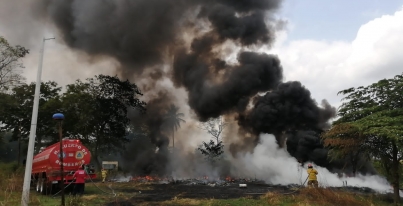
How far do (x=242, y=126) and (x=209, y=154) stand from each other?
20.1ft

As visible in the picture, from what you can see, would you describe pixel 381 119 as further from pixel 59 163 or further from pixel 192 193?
pixel 59 163

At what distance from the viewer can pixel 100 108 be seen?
43812mm

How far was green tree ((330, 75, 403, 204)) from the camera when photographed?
16734mm

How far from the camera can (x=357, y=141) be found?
725 inches

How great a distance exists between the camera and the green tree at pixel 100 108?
43344mm

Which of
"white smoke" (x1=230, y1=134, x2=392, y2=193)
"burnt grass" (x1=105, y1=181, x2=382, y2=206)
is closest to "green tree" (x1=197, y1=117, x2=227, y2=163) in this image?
"white smoke" (x1=230, y1=134, x2=392, y2=193)

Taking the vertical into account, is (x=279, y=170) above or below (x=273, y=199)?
above

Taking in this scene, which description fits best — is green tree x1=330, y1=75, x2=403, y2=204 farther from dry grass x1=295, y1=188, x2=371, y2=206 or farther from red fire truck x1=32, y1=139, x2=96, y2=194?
red fire truck x1=32, y1=139, x2=96, y2=194

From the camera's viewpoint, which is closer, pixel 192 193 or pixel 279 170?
pixel 192 193

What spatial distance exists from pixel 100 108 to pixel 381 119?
35.4 metres

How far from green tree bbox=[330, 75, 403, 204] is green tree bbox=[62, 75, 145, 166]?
101 ft

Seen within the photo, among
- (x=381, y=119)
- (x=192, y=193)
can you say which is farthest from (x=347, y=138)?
(x=192, y=193)

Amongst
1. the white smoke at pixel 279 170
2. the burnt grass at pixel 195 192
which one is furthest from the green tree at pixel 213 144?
the burnt grass at pixel 195 192

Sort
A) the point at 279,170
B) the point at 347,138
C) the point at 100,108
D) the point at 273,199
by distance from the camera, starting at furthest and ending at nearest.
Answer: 1. the point at 100,108
2. the point at 279,170
3. the point at 347,138
4. the point at 273,199
